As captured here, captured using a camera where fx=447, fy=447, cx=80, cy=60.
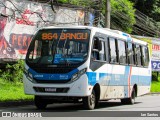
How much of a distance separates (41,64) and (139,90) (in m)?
7.44

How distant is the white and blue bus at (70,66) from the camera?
1454 centimetres

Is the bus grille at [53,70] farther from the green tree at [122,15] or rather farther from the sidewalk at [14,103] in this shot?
the green tree at [122,15]

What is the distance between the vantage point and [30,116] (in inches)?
512

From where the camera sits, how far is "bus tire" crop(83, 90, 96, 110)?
15047 mm

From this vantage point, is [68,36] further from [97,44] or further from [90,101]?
[90,101]

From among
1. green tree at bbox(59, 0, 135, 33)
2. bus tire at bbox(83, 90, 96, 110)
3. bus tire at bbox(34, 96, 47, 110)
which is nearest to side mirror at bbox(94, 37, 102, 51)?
bus tire at bbox(83, 90, 96, 110)

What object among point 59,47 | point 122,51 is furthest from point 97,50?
point 122,51

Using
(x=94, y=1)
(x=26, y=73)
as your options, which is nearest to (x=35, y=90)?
(x=26, y=73)

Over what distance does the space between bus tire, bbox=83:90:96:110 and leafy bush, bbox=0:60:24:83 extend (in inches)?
381

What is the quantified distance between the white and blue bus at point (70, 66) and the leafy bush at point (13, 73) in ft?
28.8

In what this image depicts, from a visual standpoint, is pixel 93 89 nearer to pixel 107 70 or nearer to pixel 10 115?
pixel 107 70

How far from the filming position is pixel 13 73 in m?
25.0

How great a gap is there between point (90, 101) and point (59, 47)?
213 cm

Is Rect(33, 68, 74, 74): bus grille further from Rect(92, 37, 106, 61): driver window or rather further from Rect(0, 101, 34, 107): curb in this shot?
Rect(0, 101, 34, 107): curb
